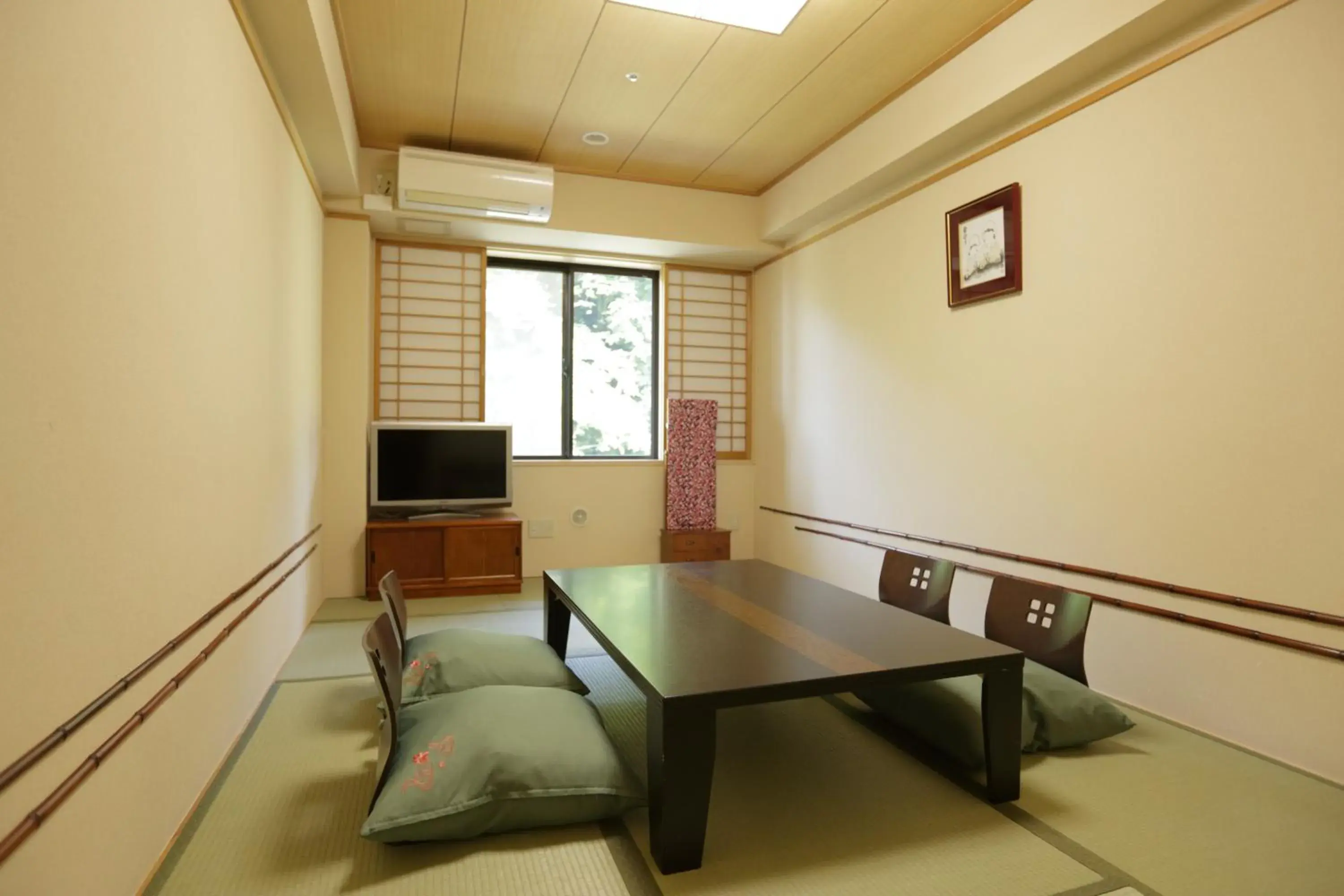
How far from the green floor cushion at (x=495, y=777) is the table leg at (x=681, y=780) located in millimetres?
206

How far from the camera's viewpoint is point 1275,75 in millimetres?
2271

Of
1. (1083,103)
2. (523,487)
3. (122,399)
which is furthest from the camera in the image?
(523,487)

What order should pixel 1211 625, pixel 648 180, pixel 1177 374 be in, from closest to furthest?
pixel 1211 625
pixel 1177 374
pixel 648 180

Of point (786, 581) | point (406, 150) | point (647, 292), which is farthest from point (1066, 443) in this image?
point (406, 150)

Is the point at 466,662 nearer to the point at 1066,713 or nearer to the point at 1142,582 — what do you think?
the point at 1066,713

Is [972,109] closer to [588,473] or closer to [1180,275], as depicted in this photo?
[1180,275]

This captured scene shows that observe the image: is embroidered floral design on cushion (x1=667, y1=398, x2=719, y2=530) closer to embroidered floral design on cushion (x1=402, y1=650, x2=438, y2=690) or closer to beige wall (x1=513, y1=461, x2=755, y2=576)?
beige wall (x1=513, y1=461, x2=755, y2=576)

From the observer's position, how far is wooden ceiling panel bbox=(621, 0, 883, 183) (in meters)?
3.15

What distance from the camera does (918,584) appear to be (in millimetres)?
2996

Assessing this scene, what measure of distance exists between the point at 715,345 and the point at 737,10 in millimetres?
3080

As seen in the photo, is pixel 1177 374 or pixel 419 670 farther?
pixel 1177 374

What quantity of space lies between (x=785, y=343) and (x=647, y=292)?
122 centimetres

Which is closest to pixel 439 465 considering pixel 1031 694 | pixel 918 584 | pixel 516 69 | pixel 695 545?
pixel 695 545

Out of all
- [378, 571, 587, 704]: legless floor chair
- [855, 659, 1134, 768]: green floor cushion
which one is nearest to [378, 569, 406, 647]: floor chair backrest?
[378, 571, 587, 704]: legless floor chair
